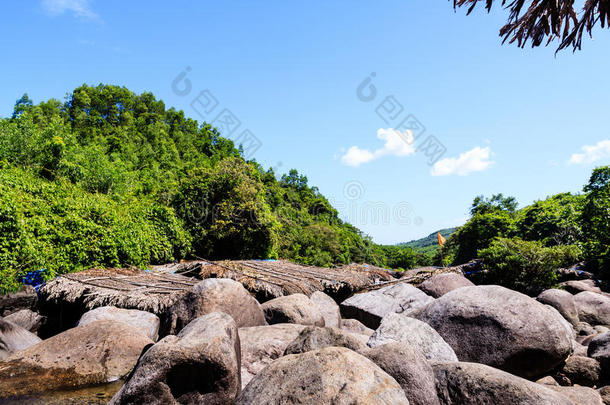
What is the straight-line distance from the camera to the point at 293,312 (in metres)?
6.41

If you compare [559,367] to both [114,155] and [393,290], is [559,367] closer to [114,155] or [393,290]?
[393,290]

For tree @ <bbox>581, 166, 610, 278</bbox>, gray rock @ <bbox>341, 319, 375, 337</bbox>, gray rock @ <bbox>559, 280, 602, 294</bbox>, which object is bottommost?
gray rock @ <bbox>341, 319, 375, 337</bbox>

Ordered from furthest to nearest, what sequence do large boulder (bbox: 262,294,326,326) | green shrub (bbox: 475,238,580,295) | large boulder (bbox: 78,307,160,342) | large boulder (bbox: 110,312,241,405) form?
green shrub (bbox: 475,238,580,295) < large boulder (bbox: 78,307,160,342) < large boulder (bbox: 262,294,326,326) < large boulder (bbox: 110,312,241,405)

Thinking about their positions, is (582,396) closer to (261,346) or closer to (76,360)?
(261,346)

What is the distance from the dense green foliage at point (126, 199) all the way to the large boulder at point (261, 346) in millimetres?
5636

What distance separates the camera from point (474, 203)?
40812 mm

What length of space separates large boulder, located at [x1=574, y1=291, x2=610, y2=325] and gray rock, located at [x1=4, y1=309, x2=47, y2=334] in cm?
1458

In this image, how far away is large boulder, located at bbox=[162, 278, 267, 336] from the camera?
5863 mm

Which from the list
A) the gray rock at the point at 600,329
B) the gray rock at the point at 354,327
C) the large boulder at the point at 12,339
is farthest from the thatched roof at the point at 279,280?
the gray rock at the point at 600,329

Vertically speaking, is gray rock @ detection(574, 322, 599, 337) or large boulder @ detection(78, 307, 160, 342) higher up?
large boulder @ detection(78, 307, 160, 342)

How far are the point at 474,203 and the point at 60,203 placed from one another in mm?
41032

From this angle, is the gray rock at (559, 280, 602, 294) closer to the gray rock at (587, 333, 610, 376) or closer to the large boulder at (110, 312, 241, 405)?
the gray rock at (587, 333, 610, 376)

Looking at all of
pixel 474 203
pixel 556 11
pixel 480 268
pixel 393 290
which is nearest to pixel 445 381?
pixel 556 11

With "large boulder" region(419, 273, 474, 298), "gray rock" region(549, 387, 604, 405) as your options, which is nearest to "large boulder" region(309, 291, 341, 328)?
"large boulder" region(419, 273, 474, 298)
